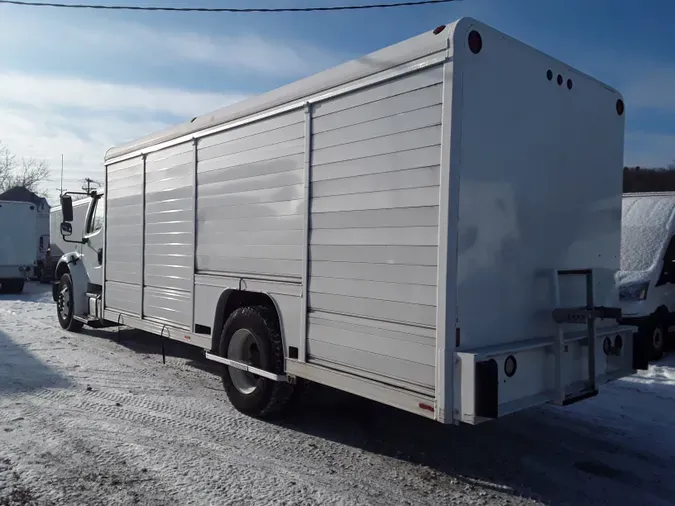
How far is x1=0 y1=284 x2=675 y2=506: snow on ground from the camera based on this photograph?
4.05m

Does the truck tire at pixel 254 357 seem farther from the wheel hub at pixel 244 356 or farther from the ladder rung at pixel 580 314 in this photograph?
the ladder rung at pixel 580 314

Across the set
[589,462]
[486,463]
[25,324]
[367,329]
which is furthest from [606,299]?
[25,324]

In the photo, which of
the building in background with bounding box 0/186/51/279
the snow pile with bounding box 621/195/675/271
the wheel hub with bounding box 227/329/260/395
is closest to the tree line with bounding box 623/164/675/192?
the snow pile with bounding box 621/195/675/271

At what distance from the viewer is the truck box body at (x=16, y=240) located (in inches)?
764

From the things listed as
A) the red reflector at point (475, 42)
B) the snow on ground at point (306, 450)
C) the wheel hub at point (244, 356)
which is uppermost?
the red reflector at point (475, 42)

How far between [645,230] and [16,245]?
18689 mm

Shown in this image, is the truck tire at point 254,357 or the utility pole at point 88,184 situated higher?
the utility pole at point 88,184

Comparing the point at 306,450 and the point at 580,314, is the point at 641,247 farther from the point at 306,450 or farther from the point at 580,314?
the point at 306,450

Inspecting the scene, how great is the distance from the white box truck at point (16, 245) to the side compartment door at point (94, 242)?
38.5 feet

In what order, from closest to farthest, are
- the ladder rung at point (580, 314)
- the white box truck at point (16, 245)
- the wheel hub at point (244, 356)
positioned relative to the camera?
the ladder rung at point (580, 314) < the wheel hub at point (244, 356) < the white box truck at point (16, 245)

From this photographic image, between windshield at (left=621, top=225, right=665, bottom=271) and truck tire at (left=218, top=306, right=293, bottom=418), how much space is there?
Result: 6.59 metres

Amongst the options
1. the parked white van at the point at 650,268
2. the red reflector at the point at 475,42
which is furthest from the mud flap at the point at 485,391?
the parked white van at the point at 650,268

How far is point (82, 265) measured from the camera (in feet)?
31.8

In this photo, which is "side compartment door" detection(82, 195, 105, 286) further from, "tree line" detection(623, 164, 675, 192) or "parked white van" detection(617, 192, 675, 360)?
"tree line" detection(623, 164, 675, 192)
